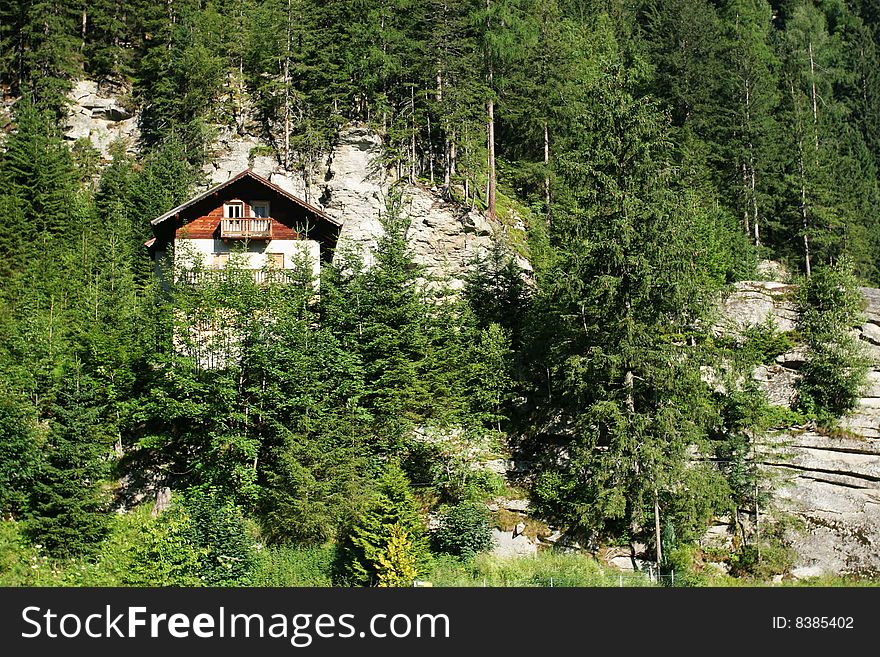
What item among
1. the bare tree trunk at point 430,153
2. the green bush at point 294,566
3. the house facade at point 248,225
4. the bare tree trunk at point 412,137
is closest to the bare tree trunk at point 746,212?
the bare tree trunk at point 430,153

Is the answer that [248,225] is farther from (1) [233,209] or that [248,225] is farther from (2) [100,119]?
(2) [100,119]

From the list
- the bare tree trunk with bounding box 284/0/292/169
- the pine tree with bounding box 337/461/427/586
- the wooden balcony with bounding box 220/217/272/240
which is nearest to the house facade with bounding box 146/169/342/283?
the wooden balcony with bounding box 220/217/272/240

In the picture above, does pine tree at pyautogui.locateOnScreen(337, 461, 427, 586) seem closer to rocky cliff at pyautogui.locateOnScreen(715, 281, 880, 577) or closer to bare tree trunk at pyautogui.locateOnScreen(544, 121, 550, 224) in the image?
rocky cliff at pyautogui.locateOnScreen(715, 281, 880, 577)

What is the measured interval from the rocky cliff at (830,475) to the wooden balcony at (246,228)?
1942cm

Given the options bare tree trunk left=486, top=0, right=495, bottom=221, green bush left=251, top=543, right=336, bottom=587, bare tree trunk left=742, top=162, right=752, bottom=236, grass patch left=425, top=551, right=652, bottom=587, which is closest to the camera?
grass patch left=425, top=551, right=652, bottom=587

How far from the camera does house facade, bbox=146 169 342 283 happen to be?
30.5 meters

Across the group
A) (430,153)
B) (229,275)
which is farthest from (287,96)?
(229,275)

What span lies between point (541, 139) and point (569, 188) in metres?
23.4

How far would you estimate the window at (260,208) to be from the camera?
31516 mm

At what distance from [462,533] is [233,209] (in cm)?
1735

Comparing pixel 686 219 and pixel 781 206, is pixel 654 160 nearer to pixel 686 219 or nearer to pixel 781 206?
pixel 686 219

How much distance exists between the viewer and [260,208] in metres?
31.6

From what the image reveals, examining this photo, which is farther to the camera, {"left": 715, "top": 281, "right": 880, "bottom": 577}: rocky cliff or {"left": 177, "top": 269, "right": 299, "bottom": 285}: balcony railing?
{"left": 177, "top": 269, "right": 299, "bottom": 285}: balcony railing
